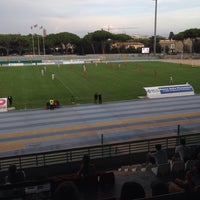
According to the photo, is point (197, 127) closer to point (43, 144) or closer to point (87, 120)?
point (87, 120)

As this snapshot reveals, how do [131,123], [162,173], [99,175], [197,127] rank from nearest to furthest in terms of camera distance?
[99,175] < [162,173] < [197,127] < [131,123]

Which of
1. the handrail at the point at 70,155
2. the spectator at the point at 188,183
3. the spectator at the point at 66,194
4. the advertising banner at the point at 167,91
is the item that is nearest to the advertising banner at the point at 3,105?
the advertising banner at the point at 167,91

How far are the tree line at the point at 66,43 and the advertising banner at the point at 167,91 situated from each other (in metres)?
84.7

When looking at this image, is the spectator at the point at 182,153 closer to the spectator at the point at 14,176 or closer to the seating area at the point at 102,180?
the seating area at the point at 102,180

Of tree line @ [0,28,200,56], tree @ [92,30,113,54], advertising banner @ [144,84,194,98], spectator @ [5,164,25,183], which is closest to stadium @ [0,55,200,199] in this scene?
advertising banner @ [144,84,194,98]

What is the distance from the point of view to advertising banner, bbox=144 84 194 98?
99.3 feet

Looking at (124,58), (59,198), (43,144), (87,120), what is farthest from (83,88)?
(124,58)

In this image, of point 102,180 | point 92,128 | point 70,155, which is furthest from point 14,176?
point 92,128

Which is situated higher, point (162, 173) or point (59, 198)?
point (59, 198)

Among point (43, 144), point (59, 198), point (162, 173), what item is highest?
point (59, 198)

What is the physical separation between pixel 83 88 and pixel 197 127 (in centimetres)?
1865

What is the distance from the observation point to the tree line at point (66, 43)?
368 feet

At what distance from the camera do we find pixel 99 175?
25.1ft

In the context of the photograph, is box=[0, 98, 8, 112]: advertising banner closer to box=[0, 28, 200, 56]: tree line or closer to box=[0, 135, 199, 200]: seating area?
box=[0, 135, 199, 200]: seating area
